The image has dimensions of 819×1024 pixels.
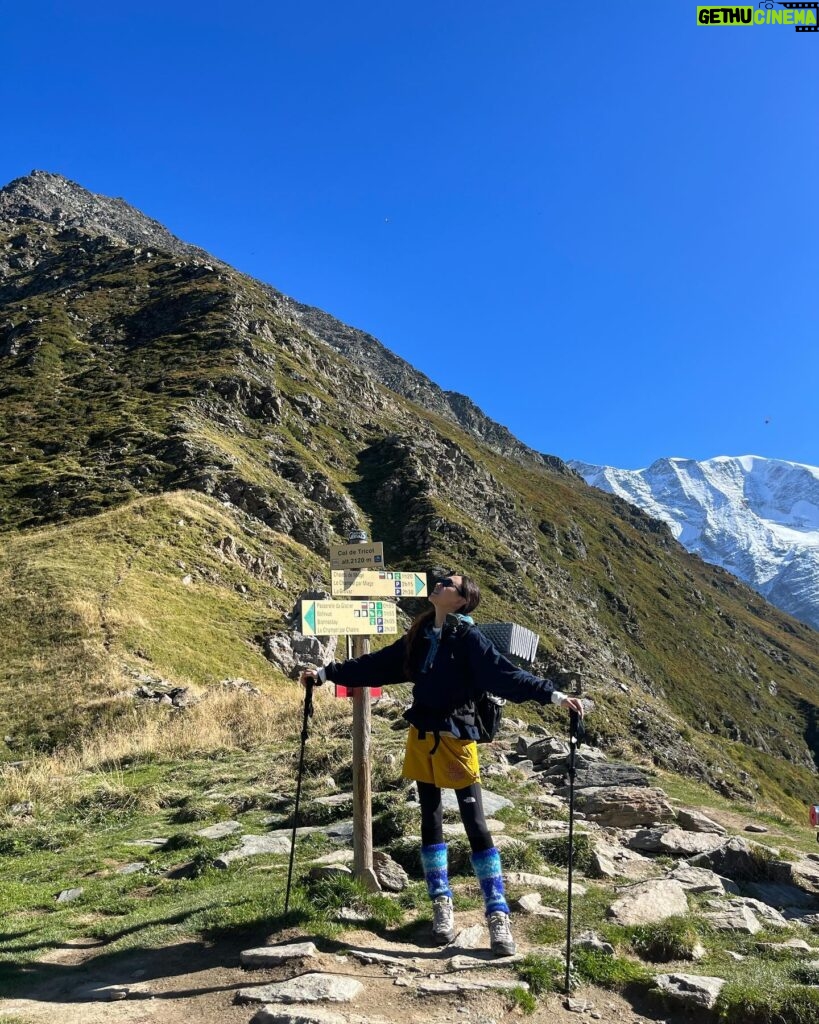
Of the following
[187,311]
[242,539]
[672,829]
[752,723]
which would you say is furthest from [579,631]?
[672,829]

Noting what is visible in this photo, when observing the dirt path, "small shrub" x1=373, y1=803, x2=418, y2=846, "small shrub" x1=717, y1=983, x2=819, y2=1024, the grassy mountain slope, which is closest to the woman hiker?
the dirt path

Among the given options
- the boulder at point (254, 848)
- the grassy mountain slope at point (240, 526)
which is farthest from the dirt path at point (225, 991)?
the grassy mountain slope at point (240, 526)

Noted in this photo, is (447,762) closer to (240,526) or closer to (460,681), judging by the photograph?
(460,681)

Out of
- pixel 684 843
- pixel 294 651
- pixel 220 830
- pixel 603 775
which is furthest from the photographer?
pixel 294 651

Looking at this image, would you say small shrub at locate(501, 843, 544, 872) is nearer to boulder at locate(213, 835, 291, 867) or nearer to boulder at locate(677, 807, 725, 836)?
boulder at locate(213, 835, 291, 867)

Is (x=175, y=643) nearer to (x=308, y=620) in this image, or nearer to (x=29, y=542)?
(x=29, y=542)

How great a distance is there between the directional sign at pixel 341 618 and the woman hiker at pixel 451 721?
1093 mm

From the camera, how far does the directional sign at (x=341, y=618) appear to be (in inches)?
258

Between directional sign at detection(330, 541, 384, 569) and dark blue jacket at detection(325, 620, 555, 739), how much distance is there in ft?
5.39

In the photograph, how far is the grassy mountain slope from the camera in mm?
24266

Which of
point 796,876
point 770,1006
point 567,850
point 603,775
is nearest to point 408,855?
point 567,850

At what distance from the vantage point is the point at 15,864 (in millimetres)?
8594

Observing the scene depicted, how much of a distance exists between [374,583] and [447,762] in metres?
2.23

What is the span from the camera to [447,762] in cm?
519
